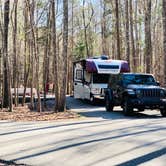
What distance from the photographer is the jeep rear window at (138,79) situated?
851 inches

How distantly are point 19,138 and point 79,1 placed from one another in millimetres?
46143

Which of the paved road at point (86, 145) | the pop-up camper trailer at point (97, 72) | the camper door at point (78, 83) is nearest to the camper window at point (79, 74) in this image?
the camper door at point (78, 83)

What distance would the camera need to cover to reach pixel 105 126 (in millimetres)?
15562

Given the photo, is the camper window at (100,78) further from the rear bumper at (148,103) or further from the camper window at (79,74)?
the rear bumper at (148,103)

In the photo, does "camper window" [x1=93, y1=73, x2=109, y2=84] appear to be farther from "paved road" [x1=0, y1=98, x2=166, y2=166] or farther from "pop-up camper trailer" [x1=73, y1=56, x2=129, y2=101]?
"paved road" [x1=0, y1=98, x2=166, y2=166]

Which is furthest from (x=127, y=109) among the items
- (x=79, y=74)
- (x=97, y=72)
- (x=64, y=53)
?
(x=79, y=74)

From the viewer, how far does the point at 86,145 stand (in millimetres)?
11070

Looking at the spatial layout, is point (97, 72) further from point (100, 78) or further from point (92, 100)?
point (92, 100)

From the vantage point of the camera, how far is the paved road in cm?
930

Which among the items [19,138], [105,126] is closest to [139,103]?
[105,126]

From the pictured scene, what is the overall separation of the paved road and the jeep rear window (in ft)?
21.1

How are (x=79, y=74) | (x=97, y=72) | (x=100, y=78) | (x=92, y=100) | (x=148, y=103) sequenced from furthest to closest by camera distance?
(x=79, y=74), (x=100, y=78), (x=92, y=100), (x=97, y=72), (x=148, y=103)

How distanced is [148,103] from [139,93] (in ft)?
1.87

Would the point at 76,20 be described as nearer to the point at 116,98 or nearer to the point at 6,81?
the point at 6,81
